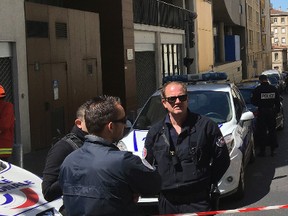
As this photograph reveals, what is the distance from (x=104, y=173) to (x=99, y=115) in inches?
12.2

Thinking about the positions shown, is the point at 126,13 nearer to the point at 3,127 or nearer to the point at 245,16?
the point at 3,127

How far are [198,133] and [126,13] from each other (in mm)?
16154

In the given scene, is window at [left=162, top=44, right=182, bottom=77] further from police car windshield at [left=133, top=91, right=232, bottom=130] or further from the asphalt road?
police car windshield at [left=133, top=91, right=232, bottom=130]

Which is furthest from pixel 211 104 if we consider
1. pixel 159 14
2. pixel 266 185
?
pixel 159 14

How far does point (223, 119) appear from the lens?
27.5ft

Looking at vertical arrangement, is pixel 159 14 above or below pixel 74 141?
above

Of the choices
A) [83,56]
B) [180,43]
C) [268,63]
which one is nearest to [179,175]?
[83,56]

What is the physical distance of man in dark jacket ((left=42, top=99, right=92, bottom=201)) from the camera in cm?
372

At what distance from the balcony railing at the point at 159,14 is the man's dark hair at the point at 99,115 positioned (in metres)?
19.4

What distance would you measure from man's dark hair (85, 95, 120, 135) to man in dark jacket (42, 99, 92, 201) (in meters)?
0.71

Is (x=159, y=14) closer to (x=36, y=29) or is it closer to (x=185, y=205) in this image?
(x=36, y=29)

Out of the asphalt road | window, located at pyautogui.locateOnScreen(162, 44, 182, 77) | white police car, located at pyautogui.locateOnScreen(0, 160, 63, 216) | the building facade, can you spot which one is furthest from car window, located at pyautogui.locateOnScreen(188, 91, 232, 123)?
the building facade

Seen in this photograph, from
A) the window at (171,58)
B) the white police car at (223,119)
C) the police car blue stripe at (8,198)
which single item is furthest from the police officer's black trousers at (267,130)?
the window at (171,58)

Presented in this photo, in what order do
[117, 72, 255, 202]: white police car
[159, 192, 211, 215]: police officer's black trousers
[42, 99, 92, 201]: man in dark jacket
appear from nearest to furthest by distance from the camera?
1. [42, 99, 92, 201]: man in dark jacket
2. [159, 192, 211, 215]: police officer's black trousers
3. [117, 72, 255, 202]: white police car
